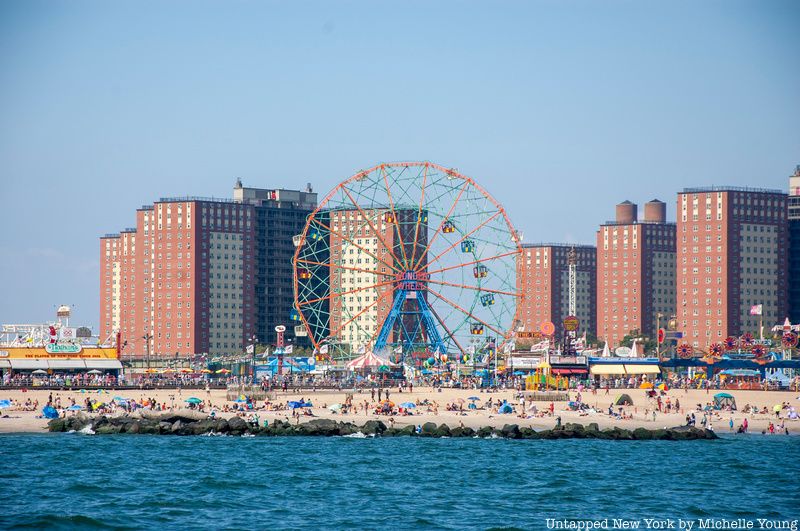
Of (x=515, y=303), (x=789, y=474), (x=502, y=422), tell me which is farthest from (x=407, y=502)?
(x=515, y=303)

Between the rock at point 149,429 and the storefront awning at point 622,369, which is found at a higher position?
the storefront awning at point 622,369

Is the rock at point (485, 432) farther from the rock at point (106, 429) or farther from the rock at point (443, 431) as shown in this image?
the rock at point (106, 429)

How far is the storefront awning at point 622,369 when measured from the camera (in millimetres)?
130375

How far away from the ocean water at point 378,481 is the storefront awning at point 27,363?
49209 mm

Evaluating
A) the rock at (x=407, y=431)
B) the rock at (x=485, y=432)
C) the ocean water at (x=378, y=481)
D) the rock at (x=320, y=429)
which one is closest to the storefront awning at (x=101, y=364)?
the ocean water at (x=378, y=481)

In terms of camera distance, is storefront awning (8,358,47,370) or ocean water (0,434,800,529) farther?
storefront awning (8,358,47,370)

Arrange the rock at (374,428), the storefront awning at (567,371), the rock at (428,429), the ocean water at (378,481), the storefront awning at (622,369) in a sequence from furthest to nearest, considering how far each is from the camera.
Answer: the storefront awning at (622,369), the storefront awning at (567,371), the rock at (374,428), the rock at (428,429), the ocean water at (378,481)

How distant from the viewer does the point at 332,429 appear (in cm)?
8906

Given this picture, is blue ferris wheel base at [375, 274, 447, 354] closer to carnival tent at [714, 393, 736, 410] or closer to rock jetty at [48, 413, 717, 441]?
carnival tent at [714, 393, 736, 410]

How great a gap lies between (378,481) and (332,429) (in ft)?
77.0

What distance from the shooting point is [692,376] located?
140750 millimetres

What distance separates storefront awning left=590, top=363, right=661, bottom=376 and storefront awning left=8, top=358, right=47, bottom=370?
56.9m

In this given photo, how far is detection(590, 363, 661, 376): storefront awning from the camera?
130 m

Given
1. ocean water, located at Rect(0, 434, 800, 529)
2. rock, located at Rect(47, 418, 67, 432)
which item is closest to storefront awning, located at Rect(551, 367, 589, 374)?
ocean water, located at Rect(0, 434, 800, 529)
